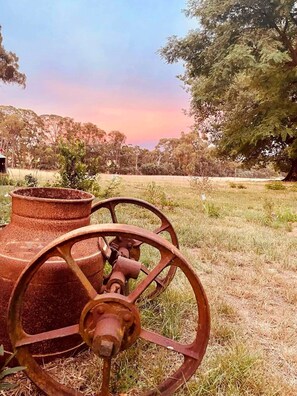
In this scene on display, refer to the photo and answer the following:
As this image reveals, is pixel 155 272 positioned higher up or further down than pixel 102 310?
higher up

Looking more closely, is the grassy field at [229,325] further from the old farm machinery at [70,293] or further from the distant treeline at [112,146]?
the distant treeline at [112,146]

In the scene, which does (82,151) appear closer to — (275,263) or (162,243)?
(275,263)

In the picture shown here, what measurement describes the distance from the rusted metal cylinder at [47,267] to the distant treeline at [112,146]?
33.7 metres

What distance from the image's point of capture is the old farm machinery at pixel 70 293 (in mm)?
1452

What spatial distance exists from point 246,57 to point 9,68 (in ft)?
41.6

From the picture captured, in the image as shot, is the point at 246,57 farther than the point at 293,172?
No

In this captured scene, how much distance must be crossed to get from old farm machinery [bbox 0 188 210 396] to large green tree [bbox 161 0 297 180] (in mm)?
12471

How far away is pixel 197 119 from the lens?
28.1m

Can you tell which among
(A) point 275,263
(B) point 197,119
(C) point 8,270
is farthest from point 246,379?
(B) point 197,119

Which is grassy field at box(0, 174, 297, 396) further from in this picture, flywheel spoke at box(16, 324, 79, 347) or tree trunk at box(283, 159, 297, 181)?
tree trunk at box(283, 159, 297, 181)

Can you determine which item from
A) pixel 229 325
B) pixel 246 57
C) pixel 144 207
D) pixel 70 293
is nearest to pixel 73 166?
pixel 144 207

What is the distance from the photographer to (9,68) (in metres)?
19.2

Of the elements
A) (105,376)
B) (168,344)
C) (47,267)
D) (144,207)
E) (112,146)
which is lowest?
(105,376)

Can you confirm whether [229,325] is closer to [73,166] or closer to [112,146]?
[73,166]
